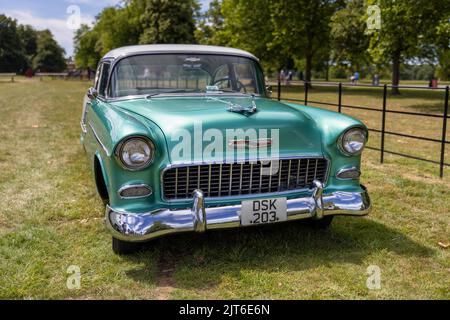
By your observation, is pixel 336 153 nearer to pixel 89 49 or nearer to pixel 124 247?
pixel 124 247

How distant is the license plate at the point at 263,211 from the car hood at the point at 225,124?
361 millimetres

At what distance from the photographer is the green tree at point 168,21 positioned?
4922 centimetres

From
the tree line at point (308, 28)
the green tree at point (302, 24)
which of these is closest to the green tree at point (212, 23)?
the tree line at point (308, 28)

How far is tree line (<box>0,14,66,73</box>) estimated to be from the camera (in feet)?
262

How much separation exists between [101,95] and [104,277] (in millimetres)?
2086

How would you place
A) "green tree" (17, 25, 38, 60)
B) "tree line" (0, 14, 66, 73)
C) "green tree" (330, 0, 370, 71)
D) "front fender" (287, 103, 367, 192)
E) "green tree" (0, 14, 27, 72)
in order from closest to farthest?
"front fender" (287, 103, 367, 192) → "green tree" (330, 0, 370, 71) → "green tree" (0, 14, 27, 72) → "tree line" (0, 14, 66, 73) → "green tree" (17, 25, 38, 60)

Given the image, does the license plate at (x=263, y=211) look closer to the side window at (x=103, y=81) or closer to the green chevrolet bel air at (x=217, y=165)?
the green chevrolet bel air at (x=217, y=165)

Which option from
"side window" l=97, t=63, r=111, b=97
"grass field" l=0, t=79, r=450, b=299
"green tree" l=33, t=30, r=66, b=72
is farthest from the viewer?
"green tree" l=33, t=30, r=66, b=72

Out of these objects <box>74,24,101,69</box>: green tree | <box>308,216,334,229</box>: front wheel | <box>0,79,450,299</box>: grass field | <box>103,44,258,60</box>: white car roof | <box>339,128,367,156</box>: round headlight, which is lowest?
<box>0,79,450,299</box>: grass field

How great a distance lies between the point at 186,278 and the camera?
342 cm

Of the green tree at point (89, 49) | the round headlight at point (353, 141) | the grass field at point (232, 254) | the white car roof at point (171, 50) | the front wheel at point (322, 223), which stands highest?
the green tree at point (89, 49)

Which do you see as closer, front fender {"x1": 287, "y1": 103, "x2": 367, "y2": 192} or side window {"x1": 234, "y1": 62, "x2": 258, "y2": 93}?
front fender {"x1": 287, "y1": 103, "x2": 367, "y2": 192}

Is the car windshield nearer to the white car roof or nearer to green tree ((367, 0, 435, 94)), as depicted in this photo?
the white car roof

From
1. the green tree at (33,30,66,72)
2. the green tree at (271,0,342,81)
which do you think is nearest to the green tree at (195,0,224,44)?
the green tree at (271,0,342,81)
